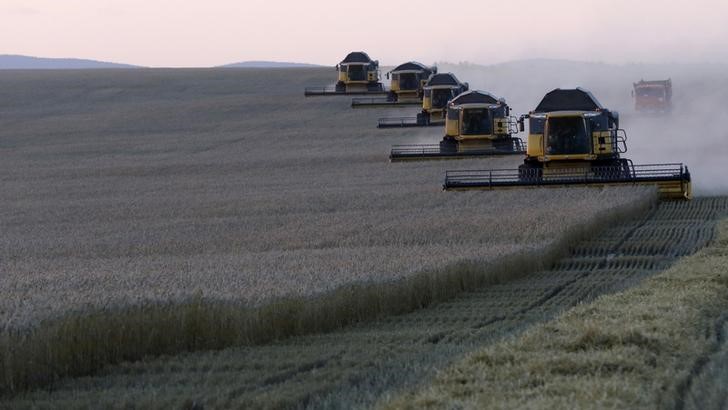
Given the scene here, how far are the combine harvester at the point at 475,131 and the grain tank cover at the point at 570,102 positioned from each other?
915cm

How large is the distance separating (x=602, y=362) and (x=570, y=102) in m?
21.7

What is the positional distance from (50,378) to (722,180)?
25147 mm

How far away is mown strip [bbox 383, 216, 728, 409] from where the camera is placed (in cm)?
816

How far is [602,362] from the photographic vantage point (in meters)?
9.12

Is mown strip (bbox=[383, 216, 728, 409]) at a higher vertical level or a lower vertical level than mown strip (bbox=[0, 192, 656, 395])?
higher

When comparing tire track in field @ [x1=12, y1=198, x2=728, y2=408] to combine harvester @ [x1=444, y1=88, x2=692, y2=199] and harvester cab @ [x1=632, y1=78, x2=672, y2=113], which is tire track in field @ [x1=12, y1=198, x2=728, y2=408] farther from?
harvester cab @ [x1=632, y1=78, x2=672, y2=113]

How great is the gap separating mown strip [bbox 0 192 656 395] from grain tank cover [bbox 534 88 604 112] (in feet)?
51.3

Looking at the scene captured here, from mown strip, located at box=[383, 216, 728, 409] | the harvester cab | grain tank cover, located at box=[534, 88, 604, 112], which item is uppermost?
grain tank cover, located at box=[534, 88, 604, 112]

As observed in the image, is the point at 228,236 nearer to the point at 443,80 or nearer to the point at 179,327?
the point at 179,327

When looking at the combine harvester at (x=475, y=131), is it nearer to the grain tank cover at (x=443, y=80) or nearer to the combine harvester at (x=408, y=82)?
the grain tank cover at (x=443, y=80)

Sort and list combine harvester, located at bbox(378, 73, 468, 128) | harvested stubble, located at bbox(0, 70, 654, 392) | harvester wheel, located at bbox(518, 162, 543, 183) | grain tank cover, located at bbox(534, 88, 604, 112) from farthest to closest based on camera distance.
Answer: combine harvester, located at bbox(378, 73, 468, 128) < grain tank cover, located at bbox(534, 88, 604, 112) < harvester wheel, located at bbox(518, 162, 543, 183) < harvested stubble, located at bbox(0, 70, 654, 392)

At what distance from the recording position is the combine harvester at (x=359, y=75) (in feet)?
220

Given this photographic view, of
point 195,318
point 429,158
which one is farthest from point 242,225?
point 429,158

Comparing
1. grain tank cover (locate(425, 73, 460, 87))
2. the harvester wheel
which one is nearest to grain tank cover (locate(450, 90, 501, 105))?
the harvester wheel
